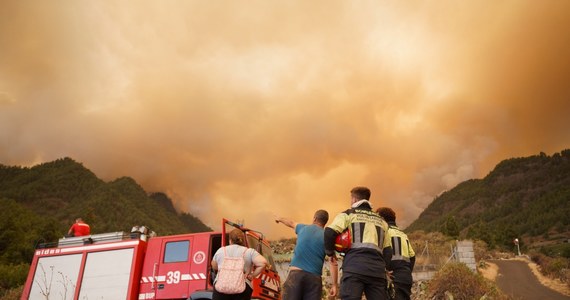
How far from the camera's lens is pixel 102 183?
122375mm

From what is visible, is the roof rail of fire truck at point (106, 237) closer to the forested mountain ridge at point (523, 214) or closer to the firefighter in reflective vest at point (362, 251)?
the firefighter in reflective vest at point (362, 251)

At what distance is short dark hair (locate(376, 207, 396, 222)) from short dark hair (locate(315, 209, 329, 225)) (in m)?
0.85

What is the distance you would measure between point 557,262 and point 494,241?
2352cm

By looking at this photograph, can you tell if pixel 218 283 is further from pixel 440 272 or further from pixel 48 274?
pixel 440 272

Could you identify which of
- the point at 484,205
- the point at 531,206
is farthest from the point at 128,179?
the point at 484,205

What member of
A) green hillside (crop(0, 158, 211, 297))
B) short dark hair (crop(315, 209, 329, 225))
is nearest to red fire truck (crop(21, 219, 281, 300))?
short dark hair (crop(315, 209, 329, 225))

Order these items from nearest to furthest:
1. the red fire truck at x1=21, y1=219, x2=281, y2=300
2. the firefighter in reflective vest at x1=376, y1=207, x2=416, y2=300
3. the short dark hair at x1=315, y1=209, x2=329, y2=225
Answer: the firefighter in reflective vest at x1=376, y1=207, x2=416, y2=300, the short dark hair at x1=315, y1=209, x2=329, y2=225, the red fire truck at x1=21, y1=219, x2=281, y2=300

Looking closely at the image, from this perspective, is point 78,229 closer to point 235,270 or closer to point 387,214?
point 235,270

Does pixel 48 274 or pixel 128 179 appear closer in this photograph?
pixel 48 274

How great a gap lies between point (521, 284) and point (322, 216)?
1808cm

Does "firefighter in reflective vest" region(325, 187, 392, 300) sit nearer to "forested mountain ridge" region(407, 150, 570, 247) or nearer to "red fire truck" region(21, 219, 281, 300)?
"red fire truck" region(21, 219, 281, 300)

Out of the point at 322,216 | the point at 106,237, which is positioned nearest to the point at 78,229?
the point at 106,237

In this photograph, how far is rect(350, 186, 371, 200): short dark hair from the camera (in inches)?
216

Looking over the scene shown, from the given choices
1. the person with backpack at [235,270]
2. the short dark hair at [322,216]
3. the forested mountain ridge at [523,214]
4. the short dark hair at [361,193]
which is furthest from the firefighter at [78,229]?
the forested mountain ridge at [523,214]
